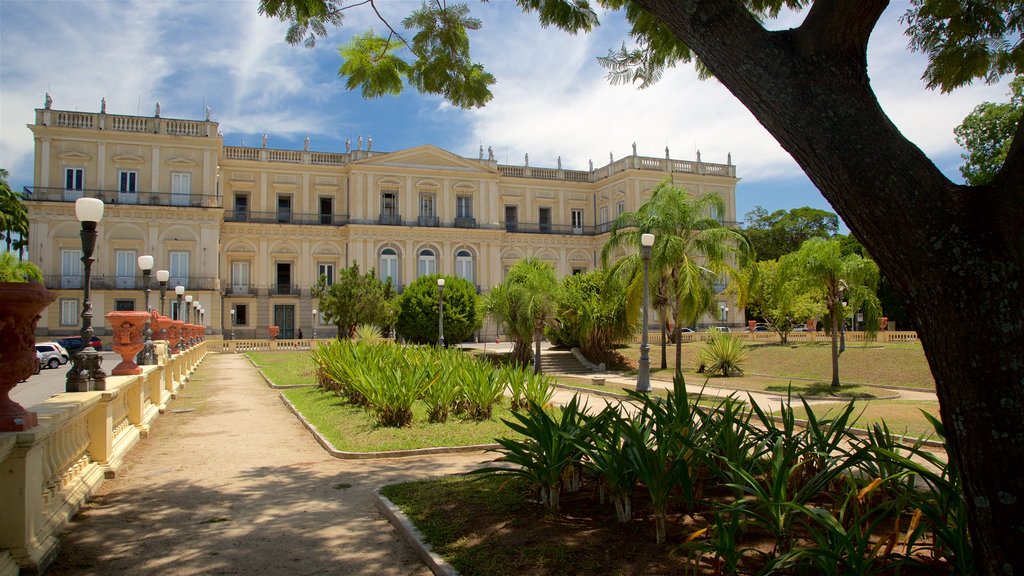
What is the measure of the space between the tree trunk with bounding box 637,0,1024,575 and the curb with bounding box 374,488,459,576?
2.43m

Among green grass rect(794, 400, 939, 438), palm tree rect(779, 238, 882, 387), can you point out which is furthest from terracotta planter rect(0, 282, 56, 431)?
palm tree rect(779, 238, 882, 387)

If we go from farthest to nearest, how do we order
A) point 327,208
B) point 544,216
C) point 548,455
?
point 544,216 < point 327,208 < point 548,455

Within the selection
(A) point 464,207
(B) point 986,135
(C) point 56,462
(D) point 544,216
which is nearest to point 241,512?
(C) point 56,462

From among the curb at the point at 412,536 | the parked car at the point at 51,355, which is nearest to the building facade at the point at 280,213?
the parked car at the point at 51,355

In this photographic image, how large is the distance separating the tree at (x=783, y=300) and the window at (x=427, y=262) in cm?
2019

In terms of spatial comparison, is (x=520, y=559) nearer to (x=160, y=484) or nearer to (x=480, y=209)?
(x=160, y=484)

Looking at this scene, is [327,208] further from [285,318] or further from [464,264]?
[464,264]

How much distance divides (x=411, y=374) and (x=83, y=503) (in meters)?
4.56

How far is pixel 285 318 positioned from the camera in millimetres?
42719

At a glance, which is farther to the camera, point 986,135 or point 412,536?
point 986,135

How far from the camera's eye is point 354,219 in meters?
→ 43.6

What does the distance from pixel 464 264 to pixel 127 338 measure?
37.3m

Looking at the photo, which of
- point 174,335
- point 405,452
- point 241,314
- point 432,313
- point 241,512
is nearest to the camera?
point 241,512

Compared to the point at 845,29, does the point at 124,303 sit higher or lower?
higher
